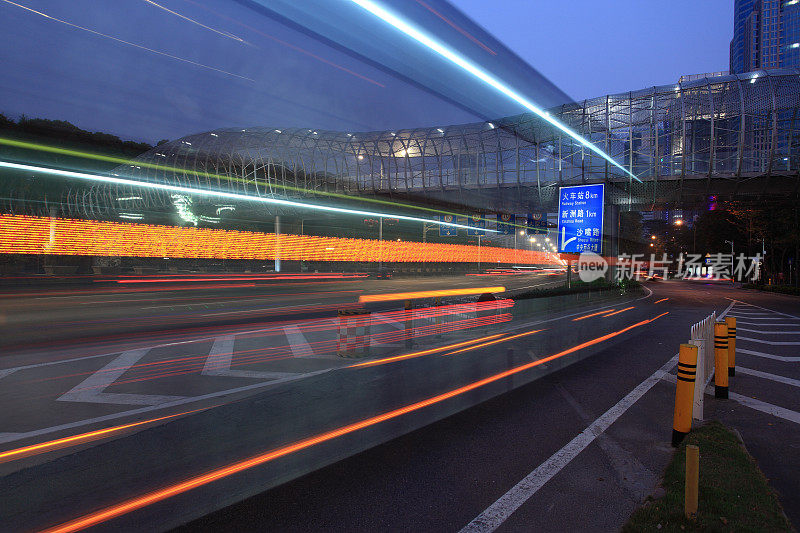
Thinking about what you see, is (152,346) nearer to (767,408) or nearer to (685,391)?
(685,391)

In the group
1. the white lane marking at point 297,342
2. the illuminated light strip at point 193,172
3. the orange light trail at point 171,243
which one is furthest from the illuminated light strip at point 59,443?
the illuminated light strip at point 193,172

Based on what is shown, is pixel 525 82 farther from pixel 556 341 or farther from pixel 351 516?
pixel 351 516

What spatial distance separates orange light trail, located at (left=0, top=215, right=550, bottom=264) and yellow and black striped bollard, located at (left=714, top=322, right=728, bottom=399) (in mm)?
30131

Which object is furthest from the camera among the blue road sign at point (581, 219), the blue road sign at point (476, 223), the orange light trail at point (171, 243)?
the blue road sign at point (476, 223)

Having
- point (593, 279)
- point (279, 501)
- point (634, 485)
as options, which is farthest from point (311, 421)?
point (593, 279)

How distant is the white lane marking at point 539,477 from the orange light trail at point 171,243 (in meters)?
28.7

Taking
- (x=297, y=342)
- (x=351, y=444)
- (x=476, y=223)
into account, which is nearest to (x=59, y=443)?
(x=351, y=444)

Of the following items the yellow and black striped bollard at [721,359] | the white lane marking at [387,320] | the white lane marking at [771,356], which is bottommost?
the white lane marking at [771,356]

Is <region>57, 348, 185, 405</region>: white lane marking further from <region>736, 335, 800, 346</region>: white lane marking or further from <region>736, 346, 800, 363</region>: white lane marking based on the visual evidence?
<region>736, 335, 800, 346</region>: white lane marking

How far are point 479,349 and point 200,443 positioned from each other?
7.64m

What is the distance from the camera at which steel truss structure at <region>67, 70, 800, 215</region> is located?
22906 millimetres

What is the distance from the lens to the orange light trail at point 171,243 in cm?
2403

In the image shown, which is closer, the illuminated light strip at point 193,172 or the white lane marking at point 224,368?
the white lane marking at point 224,368

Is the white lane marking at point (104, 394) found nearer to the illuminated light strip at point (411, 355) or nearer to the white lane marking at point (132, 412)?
the white lane marking at point (132, 412)
